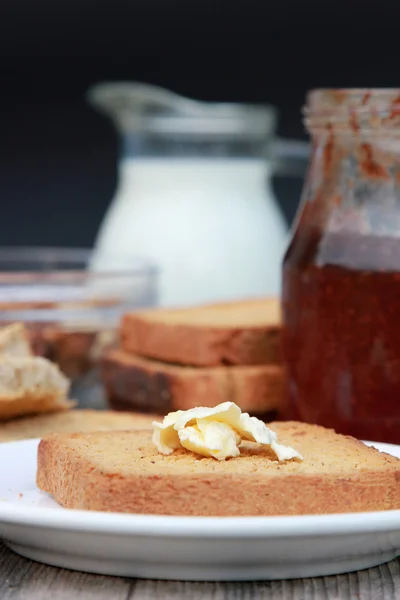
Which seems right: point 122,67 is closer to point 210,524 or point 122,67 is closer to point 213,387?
point 213,387

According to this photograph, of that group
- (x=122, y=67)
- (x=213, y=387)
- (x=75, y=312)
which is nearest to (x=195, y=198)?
(x=75, y=312)

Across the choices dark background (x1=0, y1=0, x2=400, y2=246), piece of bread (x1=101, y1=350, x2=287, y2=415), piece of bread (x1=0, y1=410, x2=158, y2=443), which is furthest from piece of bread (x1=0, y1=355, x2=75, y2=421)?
dark background (x1=0, y1=0, x2=400, y2=246)

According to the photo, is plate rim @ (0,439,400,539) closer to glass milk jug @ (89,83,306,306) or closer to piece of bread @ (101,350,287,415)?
piece of bread @ (101,350,287,415)

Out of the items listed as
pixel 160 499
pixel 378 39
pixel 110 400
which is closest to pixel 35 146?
pixel 378 39

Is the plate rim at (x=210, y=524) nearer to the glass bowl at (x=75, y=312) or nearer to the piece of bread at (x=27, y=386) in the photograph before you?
the piece of bread at (x=27, y=386)

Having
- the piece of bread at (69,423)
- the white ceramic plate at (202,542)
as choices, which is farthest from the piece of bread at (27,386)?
the white ceramic plate at (202,542)

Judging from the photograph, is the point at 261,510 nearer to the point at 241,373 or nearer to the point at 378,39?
the point at 241,373
